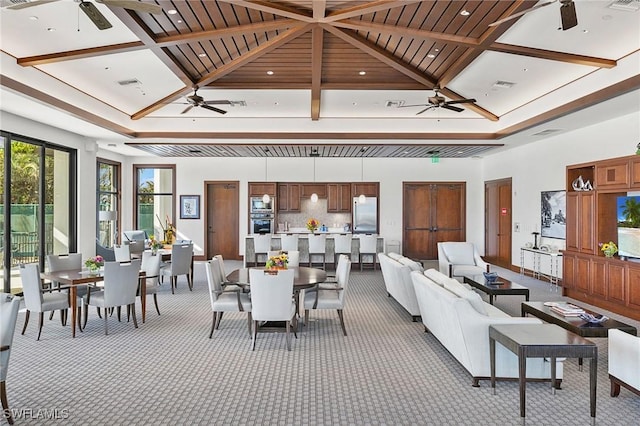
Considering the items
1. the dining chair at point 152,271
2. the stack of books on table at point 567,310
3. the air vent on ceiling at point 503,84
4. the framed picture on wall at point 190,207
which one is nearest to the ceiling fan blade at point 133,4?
the dining chair at point 152,271

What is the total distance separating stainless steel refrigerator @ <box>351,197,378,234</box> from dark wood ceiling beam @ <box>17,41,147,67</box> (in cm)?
828

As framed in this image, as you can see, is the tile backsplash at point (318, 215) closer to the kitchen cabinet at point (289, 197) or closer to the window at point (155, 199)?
the kitchen cabinet at point (289, 197)

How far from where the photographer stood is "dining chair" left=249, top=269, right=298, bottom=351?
476 centimetres

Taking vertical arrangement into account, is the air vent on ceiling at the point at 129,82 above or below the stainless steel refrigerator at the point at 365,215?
above

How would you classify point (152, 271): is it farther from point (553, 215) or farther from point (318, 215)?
point (553, 215)

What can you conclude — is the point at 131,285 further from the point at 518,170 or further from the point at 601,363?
the point at 518,170

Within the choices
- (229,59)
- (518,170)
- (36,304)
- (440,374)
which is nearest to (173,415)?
(440,374)

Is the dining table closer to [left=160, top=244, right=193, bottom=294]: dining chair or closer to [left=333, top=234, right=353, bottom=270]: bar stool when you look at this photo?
[left=160, top=244, right=193, bottom=294]: dining chair

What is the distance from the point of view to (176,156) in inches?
494

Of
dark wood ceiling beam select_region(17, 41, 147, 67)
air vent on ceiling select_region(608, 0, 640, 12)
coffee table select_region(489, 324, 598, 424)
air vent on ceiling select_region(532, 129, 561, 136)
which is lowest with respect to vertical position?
coffee table select_region(489, 324, 598, 424)

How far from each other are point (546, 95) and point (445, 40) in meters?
3.05

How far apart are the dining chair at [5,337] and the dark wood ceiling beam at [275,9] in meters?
3.28

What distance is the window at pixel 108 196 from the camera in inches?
456

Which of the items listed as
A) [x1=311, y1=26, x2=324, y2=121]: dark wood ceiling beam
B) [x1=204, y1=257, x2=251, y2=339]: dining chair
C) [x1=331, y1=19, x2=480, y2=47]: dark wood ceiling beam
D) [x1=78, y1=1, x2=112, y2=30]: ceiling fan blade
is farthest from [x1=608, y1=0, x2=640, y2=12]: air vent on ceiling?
[x1=204, y1=257, x2=251, y2=339]: dining chair
